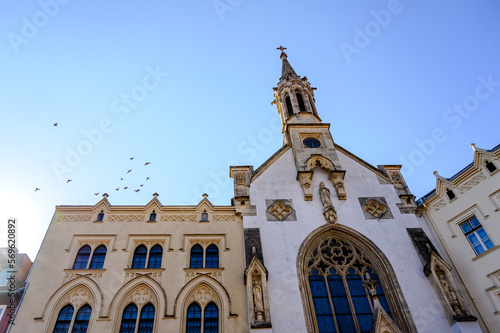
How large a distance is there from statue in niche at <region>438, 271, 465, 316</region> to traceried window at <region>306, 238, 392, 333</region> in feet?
8.72

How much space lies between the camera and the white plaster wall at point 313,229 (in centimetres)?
1641

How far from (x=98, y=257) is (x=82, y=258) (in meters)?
0.77

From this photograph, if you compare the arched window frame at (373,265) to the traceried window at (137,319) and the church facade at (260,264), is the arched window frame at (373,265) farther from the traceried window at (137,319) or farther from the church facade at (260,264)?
the traceried window at (137,319)

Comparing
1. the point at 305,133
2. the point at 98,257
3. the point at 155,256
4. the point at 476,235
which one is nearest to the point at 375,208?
the point at 476,235

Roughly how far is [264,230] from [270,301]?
3.93 meters

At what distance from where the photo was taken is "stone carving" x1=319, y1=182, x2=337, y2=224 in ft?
65.0

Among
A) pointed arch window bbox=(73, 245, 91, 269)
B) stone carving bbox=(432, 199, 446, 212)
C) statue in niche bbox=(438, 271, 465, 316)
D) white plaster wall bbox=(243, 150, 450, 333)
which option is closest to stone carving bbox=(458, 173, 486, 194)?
stone carving bbox=(432, 199, 446, 212)

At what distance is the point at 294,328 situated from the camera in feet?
51.6

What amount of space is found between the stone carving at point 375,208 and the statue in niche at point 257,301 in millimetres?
7977

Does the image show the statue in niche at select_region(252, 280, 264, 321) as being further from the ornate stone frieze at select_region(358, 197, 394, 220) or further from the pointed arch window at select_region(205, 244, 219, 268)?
the ornate stone frieze at select_region(358, 197, 394, 220)

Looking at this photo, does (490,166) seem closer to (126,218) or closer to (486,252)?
(486,252)

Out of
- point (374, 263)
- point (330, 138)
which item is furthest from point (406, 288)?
point (330, 138)

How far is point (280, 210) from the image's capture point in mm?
20328

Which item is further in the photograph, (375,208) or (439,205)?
(375,208)
